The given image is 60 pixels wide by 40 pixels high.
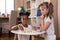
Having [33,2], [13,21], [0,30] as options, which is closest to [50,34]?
[13,21]

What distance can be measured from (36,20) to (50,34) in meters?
2.99

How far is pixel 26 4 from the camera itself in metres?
6.12

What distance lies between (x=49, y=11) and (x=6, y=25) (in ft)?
14.8

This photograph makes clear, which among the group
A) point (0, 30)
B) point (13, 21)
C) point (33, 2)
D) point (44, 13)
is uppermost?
point (33, 2)

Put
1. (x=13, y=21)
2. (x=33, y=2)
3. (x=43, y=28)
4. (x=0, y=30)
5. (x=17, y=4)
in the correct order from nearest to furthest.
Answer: (x=43, y=28) → (x=13, y=21) → (x=33, y=2) → (x=0, y=30) → (x=17, y=4)

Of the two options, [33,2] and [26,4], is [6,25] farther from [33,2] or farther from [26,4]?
[33,2]

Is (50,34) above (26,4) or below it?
below

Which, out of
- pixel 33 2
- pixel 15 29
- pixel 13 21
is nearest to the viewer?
pixel 15 29

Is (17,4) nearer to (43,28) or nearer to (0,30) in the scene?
(0,30)

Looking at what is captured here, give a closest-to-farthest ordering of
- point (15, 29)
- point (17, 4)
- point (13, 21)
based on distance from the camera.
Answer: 1. point (15, 29)
2. point (13, 21)
3. point (17, 4)

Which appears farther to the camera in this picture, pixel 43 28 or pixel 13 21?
pixel 13 21

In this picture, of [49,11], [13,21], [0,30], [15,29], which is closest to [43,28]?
[49,11]

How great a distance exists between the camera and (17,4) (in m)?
6.16

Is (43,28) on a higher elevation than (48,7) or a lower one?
lower
